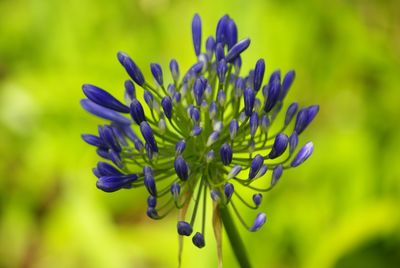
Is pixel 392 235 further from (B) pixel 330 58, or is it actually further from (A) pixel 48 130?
(A) pixel 48 130

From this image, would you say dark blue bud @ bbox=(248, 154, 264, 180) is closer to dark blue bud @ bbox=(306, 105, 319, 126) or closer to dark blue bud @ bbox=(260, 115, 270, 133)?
dark blue bud @ bbox=(260, 115, 270, 133)

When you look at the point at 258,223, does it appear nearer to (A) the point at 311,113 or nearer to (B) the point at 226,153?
(B) the point at 226,153

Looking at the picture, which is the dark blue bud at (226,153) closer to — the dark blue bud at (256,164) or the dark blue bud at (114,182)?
the dark blue bud at (256,164)

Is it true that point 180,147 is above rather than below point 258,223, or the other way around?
above

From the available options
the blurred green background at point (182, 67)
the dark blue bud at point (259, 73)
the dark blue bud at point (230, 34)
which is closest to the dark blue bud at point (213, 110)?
the dark blue bud at point (259, 73)

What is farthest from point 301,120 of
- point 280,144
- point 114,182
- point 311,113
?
point 114,182

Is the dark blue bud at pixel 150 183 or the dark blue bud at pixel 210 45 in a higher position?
the dark blue bud at pixel 210 45

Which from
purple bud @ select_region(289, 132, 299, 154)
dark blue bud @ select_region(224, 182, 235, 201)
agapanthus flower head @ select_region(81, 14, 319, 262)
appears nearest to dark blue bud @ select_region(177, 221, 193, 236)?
agapanthus flower head @ select_region(81, 14, 319, 262)
